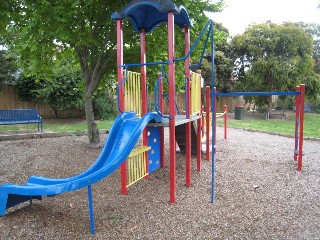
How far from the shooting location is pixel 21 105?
16.6m

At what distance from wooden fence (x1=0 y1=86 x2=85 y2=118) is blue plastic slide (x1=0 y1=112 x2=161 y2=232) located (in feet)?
43.1

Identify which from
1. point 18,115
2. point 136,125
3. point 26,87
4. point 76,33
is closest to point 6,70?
point 26,87

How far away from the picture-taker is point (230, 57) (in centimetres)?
2123

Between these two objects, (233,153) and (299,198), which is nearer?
(299,198)

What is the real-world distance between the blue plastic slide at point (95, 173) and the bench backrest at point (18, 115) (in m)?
7.49

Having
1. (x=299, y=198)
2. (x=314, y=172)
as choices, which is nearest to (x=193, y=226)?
(x=299, y=198)

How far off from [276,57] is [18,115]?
15102 mm

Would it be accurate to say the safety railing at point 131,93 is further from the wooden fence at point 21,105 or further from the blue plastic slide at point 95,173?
the wooden fence at point 21,105

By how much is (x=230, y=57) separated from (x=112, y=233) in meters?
19.8

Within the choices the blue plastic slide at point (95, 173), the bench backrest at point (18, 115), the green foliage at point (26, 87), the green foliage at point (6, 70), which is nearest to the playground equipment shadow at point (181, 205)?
the blue plastic slide at point (95, 173)

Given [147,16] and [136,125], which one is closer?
[136,125]

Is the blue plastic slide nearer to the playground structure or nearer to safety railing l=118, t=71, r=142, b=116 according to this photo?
the playground structure

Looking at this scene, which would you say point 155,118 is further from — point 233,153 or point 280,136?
point 280,136

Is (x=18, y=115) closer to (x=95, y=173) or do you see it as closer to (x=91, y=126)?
(x=91, y=126)
